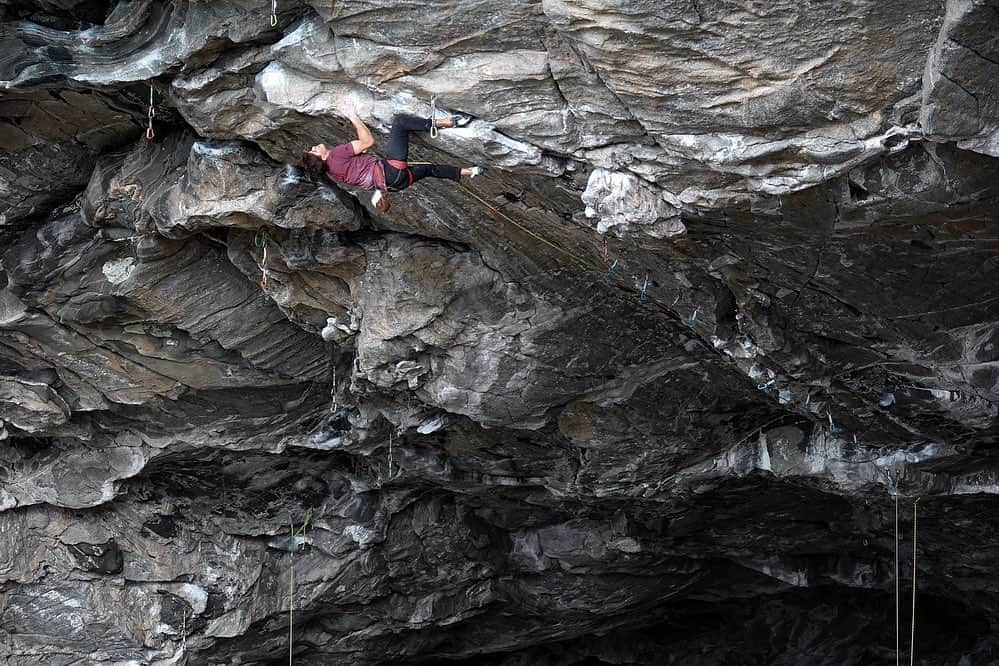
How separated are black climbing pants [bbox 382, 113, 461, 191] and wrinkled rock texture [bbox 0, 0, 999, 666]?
0.16m

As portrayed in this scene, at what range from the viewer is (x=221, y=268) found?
30.9 feet

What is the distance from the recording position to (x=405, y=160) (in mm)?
6574

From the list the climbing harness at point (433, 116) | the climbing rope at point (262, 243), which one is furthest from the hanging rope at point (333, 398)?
the climbing harness at point (433, 116)

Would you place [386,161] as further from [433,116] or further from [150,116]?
[150,116]

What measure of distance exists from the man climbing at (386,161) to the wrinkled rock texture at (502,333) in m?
0.16

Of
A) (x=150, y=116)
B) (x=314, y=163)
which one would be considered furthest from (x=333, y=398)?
(x=314, y=163)

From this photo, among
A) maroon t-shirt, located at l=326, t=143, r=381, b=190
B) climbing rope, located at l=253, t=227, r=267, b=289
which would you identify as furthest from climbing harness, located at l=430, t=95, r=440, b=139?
climbing rope, located at l=253, t=227, r=267, b=289

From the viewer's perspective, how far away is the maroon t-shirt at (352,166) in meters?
6.72

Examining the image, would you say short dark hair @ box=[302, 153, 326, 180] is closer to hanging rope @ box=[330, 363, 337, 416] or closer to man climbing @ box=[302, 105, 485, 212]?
man climbing @ box=[302, 105, 485, 212]

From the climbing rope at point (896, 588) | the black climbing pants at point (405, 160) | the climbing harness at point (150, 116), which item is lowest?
the climbing rope at point (896, 588)

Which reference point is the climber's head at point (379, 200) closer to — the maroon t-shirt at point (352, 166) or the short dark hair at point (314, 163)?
the maroon t-shirt at point (352, 166)

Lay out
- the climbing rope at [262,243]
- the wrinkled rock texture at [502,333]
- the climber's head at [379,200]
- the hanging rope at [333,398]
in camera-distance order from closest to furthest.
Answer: the wrinkled rock texture at [502,333], the climber's head at [379,200], the climbing rope at [262,243], the hanging rope at [333,398]

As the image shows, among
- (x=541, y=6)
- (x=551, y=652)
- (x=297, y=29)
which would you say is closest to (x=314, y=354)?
(x=297, y=29)

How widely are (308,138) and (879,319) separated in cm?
437
